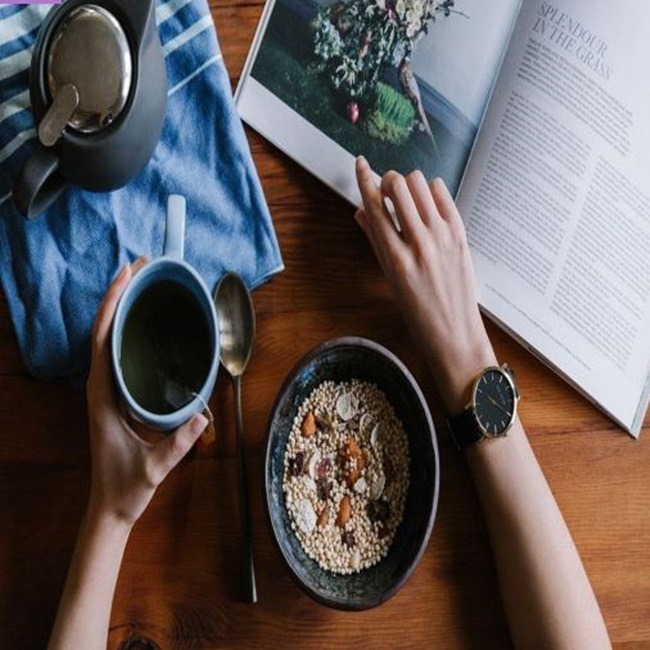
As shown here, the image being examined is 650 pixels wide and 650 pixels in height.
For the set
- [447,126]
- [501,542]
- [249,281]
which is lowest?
[501,542]

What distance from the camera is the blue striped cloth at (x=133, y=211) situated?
705mm

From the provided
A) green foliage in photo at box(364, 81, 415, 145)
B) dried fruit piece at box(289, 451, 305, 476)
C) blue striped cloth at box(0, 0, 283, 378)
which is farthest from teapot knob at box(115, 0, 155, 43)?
dried fruit piece at box(289, 451, 305, 476)

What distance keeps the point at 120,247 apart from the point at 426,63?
0.29 meters

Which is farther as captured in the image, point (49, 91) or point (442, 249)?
point (442, 249)

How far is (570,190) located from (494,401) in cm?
18

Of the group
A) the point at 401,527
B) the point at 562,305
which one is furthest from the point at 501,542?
the point at 562,305

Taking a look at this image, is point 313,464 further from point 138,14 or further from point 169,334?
point 138,14

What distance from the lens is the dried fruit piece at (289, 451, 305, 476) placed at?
0.71m

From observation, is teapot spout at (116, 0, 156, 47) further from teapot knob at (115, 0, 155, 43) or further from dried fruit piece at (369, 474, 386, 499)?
dried fruit piece at (369, 474, 386, 499)

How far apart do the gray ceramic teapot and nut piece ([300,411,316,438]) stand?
9.5 inches

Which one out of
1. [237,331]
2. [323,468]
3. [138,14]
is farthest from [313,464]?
[138,14]

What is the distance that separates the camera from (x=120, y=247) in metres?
0.72

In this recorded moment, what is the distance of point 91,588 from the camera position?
67 cm

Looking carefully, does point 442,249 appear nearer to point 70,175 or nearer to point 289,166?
point 289,166
